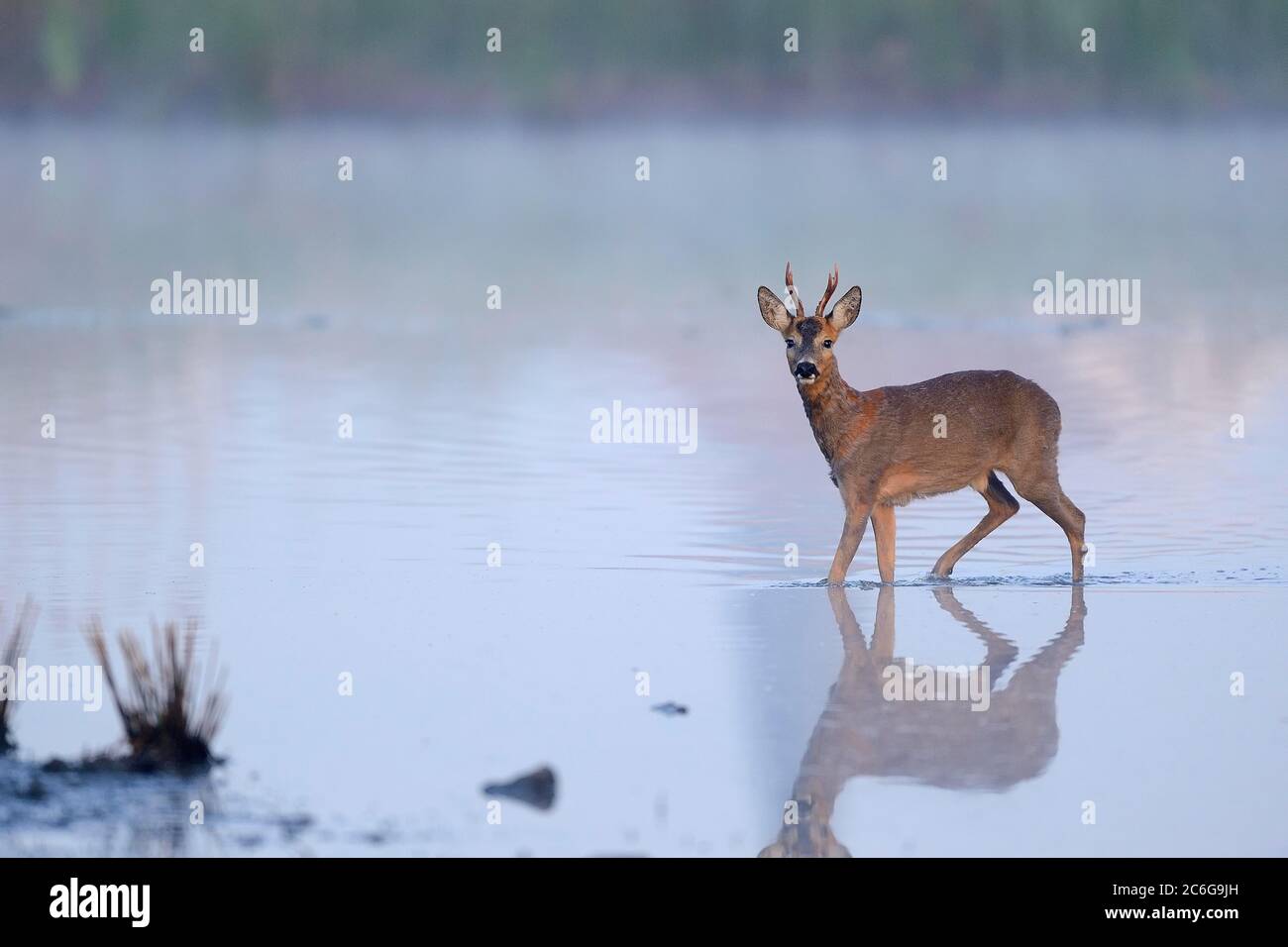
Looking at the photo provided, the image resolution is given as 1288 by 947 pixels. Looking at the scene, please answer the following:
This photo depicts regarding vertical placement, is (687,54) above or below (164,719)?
above

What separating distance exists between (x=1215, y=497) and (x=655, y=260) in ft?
72.3

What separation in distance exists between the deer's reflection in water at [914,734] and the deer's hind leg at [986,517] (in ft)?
5.40

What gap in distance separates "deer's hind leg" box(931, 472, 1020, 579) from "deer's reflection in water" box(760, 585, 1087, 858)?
1646 mm

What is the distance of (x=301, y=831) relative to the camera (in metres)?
7.87

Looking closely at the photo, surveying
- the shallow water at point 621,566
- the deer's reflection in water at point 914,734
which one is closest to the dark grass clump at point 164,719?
the shallow water at point 621,566

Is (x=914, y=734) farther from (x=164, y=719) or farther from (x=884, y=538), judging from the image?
(x=884, y=538)

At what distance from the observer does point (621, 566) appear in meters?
12.7

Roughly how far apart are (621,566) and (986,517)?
6.07 feet

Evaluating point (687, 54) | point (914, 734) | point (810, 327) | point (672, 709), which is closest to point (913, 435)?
point (810, 327)

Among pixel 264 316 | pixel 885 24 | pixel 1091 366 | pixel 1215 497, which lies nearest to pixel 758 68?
pixel 885 24

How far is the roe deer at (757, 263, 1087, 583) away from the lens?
1238 centimetres

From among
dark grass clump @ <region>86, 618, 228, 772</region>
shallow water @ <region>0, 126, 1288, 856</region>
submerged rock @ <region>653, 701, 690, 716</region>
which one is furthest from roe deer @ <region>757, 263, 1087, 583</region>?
dark grass clump @ <region>86, 618, 228, 772</region>

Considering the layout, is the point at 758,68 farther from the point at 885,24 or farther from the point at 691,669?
the point at 691,669
